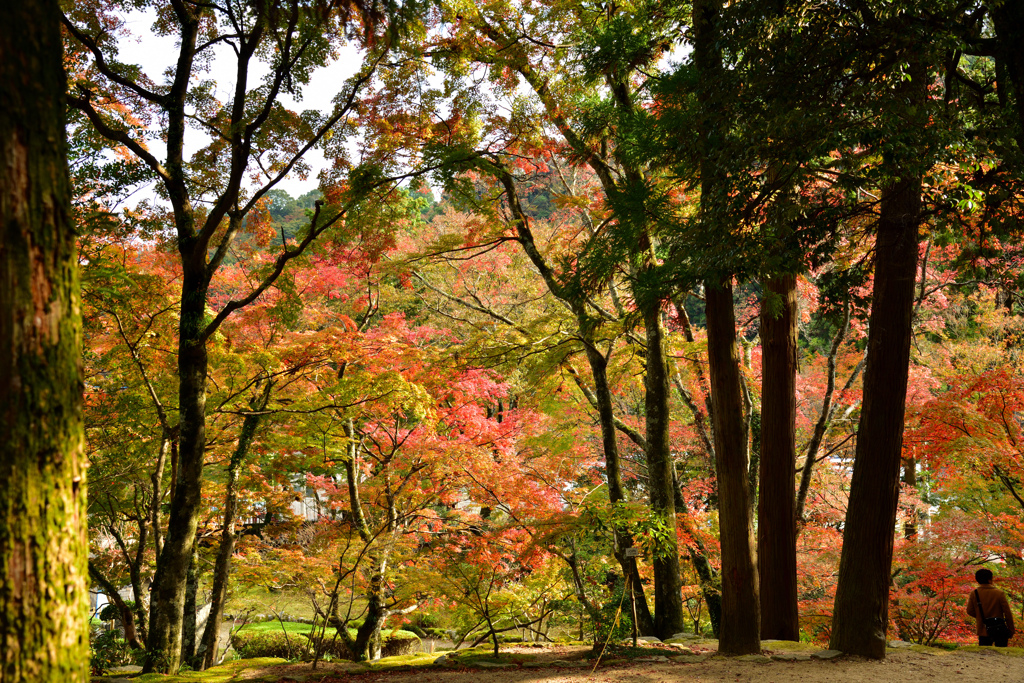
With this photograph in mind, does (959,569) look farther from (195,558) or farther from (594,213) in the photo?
(195,558)

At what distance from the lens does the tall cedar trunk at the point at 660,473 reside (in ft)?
22.7

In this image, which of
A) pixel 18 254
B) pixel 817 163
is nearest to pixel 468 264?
pixel 817 163

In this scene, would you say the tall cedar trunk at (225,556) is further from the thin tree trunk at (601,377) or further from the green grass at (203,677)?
the thin tree trunk at (601,377)

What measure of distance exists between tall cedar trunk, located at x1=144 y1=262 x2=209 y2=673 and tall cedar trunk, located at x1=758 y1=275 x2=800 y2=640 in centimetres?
533

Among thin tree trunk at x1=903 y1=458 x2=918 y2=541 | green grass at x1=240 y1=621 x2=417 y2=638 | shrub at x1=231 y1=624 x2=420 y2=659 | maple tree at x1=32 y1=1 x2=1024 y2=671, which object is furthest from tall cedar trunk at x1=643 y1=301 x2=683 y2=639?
green grass at x1=240 y1=621 x2=417 y2=638

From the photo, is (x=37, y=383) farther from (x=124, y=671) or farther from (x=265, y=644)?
(x=265, y=644)

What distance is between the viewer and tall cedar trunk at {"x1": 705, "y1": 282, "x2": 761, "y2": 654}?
5.48 metres

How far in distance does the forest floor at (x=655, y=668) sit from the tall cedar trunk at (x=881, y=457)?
308 mm

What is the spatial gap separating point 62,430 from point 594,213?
261 inches

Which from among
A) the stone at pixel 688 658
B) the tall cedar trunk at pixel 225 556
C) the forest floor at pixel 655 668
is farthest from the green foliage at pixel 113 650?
the stone at pixel 688 658

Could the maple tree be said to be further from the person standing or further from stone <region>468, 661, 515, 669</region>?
the person standing

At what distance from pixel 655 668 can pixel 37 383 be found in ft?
15.4

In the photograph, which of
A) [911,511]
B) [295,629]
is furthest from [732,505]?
[295,629]

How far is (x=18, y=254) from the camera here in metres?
1.71
